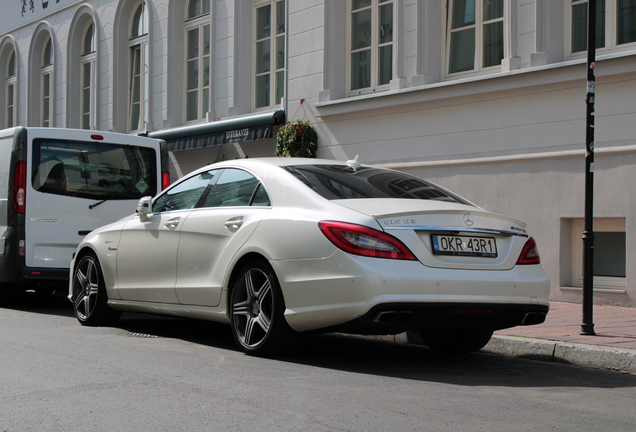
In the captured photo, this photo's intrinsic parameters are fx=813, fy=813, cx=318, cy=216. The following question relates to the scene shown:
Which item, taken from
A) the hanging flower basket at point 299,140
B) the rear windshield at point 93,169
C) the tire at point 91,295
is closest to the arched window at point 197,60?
the hanging flower basket at point 299,140

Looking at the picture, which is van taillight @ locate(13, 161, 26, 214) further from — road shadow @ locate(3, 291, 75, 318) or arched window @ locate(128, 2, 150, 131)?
arched window @ locate(128, 2, 150, 131)

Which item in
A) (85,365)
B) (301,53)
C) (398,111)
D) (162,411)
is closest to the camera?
(162,411)

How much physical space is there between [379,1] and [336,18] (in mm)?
897

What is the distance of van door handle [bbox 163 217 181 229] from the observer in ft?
22.3

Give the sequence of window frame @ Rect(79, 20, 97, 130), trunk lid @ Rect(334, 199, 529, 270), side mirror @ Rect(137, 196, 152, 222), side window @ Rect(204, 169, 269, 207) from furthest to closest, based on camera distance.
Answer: window frame @ Rect(79, 20, 97, 130) → side mirror @ Rect(137, 196, 152, 222) → side window @ Rect(204, 169, 269, 207) → trunk lid @ Rect(334, 199, 529, 270)

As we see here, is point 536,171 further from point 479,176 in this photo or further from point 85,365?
point 85,365

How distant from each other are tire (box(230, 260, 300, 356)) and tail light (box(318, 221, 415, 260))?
2.23 ft

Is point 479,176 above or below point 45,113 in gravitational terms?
below

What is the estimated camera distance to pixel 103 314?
7863 millimetres

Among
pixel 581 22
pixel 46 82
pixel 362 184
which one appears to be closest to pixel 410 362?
pixel 362 184

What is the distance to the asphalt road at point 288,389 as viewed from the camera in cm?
396

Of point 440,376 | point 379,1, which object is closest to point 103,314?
point 440,376

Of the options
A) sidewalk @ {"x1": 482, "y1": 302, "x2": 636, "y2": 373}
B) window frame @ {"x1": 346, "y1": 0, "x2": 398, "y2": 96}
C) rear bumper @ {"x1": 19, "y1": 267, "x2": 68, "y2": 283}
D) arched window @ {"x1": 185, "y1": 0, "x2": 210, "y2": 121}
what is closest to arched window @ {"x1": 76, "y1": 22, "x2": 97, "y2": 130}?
arched window @ {"x1": 185, "y1": 0, "x2": 210, "y2": 121}

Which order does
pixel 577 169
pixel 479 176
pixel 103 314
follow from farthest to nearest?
pixel 479 176 → pixel 577 169 → pixel 103 314
